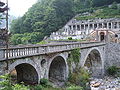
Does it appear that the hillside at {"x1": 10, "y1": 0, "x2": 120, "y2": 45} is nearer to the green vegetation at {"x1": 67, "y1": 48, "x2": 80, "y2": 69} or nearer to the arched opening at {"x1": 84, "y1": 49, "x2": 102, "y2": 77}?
the arched opening at {"x1": 84, "y1": 49, "x2": 102, "y2": 77}

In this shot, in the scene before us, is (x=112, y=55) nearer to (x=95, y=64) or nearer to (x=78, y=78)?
(x=95, y=64)

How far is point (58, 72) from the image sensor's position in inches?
967

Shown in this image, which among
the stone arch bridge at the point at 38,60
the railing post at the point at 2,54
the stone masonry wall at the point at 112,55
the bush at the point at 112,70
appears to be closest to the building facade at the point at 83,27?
the stone masonry wall at the point at 112,55

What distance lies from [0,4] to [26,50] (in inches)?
170

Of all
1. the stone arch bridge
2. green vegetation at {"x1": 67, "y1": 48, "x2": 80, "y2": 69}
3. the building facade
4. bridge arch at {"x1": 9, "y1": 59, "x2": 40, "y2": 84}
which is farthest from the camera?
the building facade

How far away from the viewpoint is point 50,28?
193 feet

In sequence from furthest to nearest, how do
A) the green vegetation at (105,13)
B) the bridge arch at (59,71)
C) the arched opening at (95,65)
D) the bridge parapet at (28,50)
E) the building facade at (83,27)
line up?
the green vegetation at (105,13), the building facade at (83,27), the arched opening at (95,65), the bridge arch at (59,71), the bridge parapet at (28,50)

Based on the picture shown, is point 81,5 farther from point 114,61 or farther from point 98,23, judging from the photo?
point 114,61

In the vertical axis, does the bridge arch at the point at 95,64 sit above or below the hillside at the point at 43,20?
below

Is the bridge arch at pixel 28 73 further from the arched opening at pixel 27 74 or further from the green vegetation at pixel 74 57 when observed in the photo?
the green vegetation at pixel 74 57

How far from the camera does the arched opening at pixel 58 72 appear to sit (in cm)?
2383

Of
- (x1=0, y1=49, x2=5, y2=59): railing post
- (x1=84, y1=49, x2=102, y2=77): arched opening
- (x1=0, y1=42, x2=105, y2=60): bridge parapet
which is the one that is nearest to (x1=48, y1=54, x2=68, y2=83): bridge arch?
(x1=0, y1=42, x2=105, y2=60): bridge parapet

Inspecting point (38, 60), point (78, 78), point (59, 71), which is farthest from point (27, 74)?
point (78, 78)

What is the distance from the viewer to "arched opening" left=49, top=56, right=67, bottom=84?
23833 millimetres
